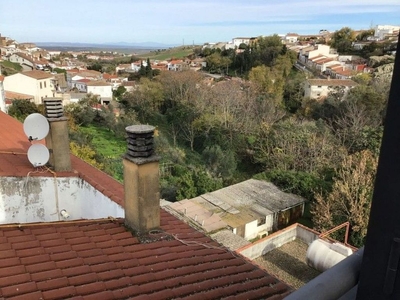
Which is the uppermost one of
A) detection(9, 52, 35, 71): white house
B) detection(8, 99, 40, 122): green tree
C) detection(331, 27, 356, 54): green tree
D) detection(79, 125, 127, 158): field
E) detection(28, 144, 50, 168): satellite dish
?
detection(331, 27, 356, 54): green tree

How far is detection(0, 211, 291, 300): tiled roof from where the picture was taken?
11.5 ft

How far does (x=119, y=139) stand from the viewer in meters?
32.3

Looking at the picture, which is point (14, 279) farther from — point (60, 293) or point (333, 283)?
point (333, 283)

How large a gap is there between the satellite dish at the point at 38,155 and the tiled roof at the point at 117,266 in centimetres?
149

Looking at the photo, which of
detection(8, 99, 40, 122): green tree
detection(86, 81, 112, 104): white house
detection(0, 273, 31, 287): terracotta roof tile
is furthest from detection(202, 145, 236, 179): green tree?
detection(86, 81, 112, 104): white house

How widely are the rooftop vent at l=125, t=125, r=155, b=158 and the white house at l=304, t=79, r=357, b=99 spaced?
118 feet

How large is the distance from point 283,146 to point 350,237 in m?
9.49

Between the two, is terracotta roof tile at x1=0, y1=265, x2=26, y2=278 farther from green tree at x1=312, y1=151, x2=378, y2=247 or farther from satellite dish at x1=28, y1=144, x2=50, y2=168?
green tree at x1=312, y1=151, x2=378, y2=247

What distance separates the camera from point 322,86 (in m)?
38.5

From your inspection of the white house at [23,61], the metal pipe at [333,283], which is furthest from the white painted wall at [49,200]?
the white house at [23,61]

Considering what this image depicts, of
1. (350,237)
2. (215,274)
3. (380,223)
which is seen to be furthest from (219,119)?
(380,223)

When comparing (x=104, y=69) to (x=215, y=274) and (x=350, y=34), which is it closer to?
(x=350, y=34)

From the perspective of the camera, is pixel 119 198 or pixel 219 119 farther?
pixel 219 119

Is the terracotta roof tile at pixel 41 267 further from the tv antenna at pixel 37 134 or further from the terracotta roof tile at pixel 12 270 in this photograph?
the tv antenna at pixel 37 134
